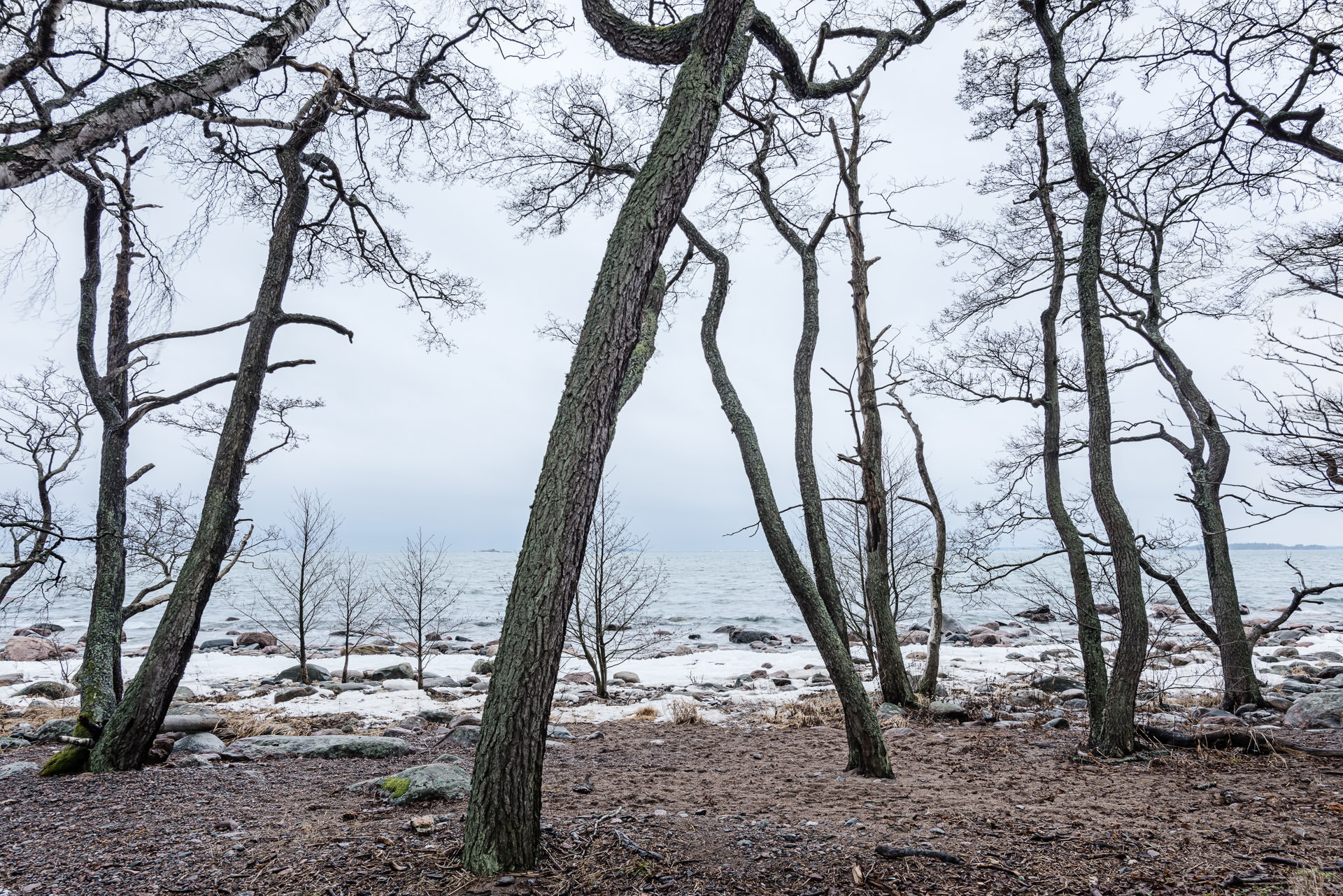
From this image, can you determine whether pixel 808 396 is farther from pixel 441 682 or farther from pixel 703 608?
pixel 703 608

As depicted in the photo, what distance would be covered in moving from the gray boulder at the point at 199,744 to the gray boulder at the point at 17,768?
111 centimetres

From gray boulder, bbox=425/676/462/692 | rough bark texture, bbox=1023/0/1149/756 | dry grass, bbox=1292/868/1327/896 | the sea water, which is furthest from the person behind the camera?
the sea water

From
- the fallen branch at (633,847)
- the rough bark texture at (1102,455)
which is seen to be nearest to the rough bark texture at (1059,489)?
the rough bark texture at (1102,455)

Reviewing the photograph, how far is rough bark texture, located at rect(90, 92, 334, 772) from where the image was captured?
5660 mm

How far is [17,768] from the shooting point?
5543mm

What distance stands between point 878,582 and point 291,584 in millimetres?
11904

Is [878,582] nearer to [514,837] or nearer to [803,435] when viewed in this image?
[803,435]

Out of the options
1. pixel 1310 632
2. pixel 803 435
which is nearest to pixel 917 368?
pixel 803 435

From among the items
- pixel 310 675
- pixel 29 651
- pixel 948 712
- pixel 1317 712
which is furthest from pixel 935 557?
pixel 29 651

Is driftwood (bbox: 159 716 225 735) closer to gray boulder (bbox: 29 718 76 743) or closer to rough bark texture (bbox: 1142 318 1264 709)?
gray boulder (bbox: 29 718 76 743)

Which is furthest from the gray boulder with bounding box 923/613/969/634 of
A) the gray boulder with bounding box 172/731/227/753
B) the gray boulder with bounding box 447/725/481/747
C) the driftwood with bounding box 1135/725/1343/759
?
the gray boulder with bounding box 172/731/227/753

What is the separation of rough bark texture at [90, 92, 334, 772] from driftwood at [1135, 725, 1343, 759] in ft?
29.3

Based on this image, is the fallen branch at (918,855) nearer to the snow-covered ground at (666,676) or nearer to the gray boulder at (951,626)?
the snow-covered ground at (666,676)

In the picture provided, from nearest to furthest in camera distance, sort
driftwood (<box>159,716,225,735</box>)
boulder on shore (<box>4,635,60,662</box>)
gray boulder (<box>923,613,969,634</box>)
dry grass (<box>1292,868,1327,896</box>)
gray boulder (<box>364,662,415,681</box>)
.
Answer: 1. dry grass (<box>1292,868,1327,896</box>)
2. driftwood (<box>159,716,225,735</box>)
3. gray boulder (<box>364,662,415,681</box>)
4. boulder on shore (<box>4,635,60,662</box>)
5. gray boulder (<box>923,613,969,634</box>)
